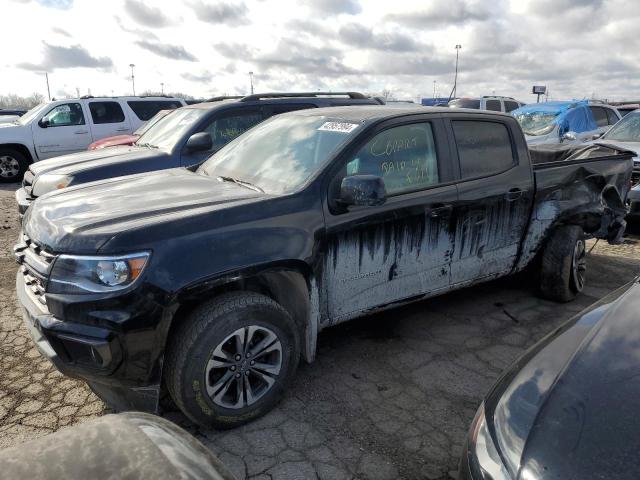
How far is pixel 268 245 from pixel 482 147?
6.81 ft

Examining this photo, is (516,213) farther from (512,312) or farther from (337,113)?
(337,113)

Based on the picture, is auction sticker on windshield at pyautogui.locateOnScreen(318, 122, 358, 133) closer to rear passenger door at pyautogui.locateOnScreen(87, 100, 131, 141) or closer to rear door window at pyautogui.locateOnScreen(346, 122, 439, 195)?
rear door window at pyautogui.locateOnScreen(346, 122, 439, 195)

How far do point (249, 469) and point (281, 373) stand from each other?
1.85ft

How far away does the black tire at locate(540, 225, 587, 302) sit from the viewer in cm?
438

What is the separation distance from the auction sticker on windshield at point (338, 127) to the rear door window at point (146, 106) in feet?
31.9

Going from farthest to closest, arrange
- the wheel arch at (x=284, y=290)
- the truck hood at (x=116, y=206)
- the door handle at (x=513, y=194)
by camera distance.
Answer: the door handle at (x=513, y=194) < the wheel arch at (x=284, y=290) < the truck hood at (x=116, y=206)

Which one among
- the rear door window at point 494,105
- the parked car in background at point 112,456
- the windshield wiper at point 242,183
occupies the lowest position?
the parked car in background at point 112,456

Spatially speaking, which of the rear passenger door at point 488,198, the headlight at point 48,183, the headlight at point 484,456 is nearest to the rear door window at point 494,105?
the rear passenger door at point 488,198

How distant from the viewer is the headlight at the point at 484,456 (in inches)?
64.0

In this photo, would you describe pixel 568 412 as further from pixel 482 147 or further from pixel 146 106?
pixel 146 106

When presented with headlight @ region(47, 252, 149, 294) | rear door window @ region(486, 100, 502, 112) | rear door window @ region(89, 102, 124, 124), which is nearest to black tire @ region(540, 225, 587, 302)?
headlight @ region(47, 252, 149, 294)

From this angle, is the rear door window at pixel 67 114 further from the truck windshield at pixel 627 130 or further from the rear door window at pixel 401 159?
the truck windshield at pixel 627 130

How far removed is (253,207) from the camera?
2.83 metres

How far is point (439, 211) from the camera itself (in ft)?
11.5
